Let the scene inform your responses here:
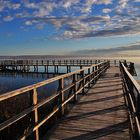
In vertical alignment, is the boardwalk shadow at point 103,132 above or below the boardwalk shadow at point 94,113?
below

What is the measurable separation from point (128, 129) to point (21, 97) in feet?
40.7

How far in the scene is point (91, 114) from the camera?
7.86 m

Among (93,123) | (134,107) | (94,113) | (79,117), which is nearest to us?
(134,107)

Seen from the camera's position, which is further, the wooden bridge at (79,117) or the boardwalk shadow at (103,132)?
the boardwalk shadow at (103,132)

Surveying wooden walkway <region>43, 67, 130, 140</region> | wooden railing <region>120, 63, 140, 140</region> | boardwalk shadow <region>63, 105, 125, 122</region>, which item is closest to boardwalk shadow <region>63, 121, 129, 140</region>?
wooden walkway <region>43, 67, 130, 140</region>

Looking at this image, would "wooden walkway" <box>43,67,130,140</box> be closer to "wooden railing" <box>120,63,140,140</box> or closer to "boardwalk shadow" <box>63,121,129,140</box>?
"boardwalk shadow" <box>63,121,129,140</box>

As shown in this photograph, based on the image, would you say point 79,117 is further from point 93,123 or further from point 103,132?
point 103,132

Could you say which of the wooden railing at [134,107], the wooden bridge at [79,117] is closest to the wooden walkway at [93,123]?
the wooden bridge at [79,117]

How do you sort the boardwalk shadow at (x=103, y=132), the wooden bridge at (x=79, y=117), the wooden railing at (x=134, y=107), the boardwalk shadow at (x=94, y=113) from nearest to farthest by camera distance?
the wooden railing at (x=134, y=107) < the wooden bridge at (x=79, y=117) < the boardwalk shadow at (x=103, y=132) < the boardwalk shadow at (x=94, y=113)

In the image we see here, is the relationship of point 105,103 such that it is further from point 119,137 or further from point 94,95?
point 119,137

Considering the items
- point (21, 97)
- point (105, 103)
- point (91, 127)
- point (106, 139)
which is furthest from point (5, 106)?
point (106, 139)

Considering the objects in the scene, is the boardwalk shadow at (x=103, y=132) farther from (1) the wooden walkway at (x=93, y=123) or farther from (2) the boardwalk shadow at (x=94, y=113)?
A: (2) the boardwalk shadow at (x=94, y=113)

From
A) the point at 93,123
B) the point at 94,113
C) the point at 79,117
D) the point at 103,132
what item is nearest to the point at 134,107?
the point at 103,132

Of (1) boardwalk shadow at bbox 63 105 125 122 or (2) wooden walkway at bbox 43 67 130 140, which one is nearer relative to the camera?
(2) wooden walkway at bbox 43 67 130 140
